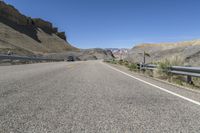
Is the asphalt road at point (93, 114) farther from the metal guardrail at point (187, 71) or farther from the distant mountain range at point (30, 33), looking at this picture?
the distant mountain range at point (30, 33)

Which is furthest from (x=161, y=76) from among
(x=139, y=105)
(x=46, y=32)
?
(x=46, y=32)

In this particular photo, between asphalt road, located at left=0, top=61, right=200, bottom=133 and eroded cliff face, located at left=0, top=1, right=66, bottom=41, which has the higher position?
eroded cliff face, located at left=0, top=1, right=66, bottom=41

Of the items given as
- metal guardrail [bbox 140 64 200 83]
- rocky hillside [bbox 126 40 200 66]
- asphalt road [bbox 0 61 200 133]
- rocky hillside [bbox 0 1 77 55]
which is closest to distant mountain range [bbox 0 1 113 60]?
rocky hillside [bbox 0 1 77 55]

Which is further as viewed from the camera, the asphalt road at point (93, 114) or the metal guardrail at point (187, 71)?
the metal guardrail at point (187, 71)

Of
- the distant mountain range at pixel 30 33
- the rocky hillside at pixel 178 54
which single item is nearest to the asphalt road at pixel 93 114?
the rocky hillside at pixel 178 54

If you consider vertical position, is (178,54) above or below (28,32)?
below

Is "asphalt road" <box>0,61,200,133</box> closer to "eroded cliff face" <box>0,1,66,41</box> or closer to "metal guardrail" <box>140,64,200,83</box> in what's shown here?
"metal guardrail" <box>140,64,200,83</box>

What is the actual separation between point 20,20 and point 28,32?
336 inches

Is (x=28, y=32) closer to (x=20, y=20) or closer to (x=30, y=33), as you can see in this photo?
(x=30, y=33)

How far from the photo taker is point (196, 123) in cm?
436

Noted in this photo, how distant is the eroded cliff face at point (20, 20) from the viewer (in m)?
124

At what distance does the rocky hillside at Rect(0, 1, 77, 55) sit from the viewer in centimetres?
10750

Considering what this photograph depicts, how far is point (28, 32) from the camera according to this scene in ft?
438

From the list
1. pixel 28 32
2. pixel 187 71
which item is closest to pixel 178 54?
pixel 187 71
